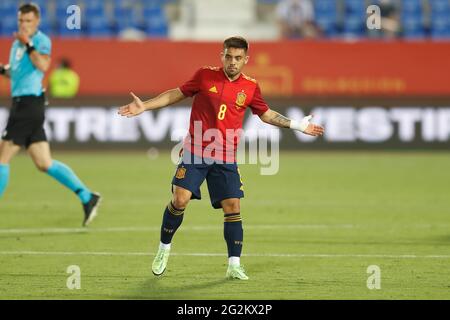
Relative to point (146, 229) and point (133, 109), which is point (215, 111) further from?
point (146, 229)

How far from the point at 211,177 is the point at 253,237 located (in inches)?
95.8

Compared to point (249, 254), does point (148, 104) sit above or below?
above

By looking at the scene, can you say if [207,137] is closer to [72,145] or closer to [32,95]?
[32,95]

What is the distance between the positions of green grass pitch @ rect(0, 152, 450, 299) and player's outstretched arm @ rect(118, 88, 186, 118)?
1.37 metres

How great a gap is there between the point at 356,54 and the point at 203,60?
3.34m

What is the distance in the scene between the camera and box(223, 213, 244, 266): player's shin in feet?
28.8

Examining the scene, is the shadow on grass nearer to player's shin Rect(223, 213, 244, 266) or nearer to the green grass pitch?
the green grass pitch

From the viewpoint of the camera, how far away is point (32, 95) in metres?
11.7

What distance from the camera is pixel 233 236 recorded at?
8.82m

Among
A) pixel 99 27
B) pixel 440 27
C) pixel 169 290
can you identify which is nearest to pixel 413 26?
pixel 440 27

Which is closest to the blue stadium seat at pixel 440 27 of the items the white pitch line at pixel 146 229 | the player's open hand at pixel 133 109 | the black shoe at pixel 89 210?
the white pitch line at pixel 146 229

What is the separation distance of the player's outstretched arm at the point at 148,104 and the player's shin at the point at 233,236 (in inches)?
42.7
